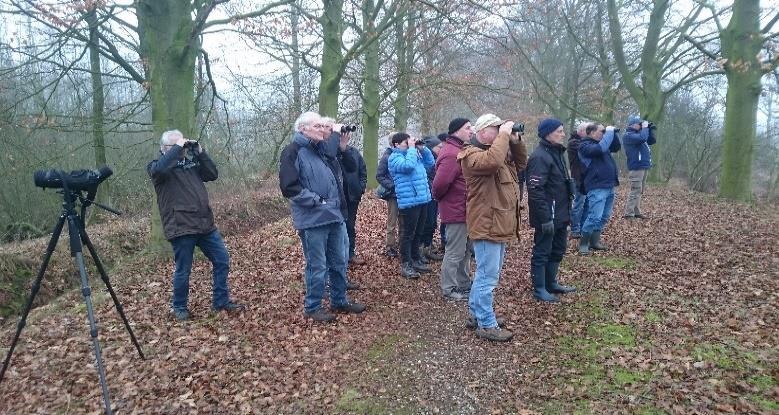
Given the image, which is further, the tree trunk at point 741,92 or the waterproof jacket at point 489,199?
the tree trunk at point 741,92

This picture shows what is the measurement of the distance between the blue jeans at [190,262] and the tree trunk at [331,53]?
22.9 feet

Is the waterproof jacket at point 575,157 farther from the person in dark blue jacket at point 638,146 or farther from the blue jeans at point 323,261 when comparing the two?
the blue jeans at point 323,261

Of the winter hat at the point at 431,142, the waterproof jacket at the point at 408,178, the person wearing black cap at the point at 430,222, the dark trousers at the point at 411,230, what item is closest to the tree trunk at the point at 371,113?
the winter hat at the point at 431,142

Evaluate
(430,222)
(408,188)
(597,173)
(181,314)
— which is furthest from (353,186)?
(597,173)

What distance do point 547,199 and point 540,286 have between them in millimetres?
1029

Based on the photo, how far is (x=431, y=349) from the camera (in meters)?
4.83

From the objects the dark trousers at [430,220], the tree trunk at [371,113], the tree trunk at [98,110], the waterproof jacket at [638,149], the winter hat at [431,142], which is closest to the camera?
the dark trousers at [430,220]

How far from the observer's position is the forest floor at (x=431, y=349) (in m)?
3.94

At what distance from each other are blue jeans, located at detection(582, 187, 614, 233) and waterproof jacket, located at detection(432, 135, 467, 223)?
2.79 m

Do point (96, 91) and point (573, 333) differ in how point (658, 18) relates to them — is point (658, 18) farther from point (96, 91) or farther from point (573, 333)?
point (96, 91)

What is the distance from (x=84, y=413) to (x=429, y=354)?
9.53 feet

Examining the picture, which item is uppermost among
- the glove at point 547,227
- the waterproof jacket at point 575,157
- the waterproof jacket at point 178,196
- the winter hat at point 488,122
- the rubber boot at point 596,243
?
the winter hat at point 488,122

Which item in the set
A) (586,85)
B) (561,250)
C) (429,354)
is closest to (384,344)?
(429,354)

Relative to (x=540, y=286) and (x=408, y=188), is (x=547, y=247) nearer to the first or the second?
(x=540, y=286)
